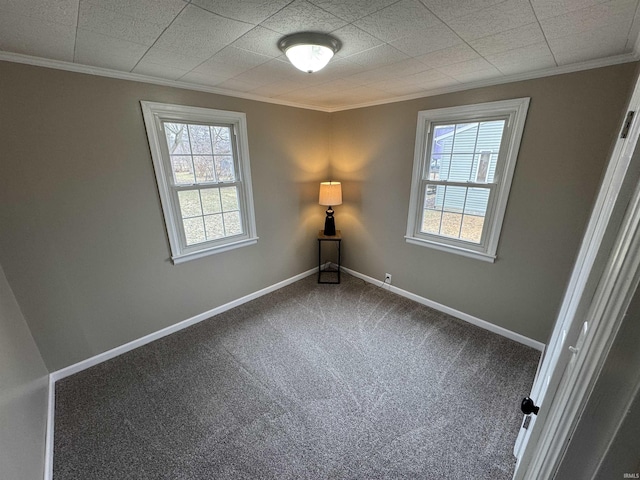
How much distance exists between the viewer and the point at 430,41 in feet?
4.57

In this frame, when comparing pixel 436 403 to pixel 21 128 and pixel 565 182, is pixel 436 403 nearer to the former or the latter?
pixel 565 182

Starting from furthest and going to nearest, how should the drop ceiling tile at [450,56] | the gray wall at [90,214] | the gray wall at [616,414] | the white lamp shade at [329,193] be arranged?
the white lamp shade at [329,193] → the gray wall at [90,214] → the drop ceiling tile at [450,56] → the gray wall at [616,414]

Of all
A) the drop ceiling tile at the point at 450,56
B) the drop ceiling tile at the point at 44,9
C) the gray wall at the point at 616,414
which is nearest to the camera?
the gray wall at the point at 616,414

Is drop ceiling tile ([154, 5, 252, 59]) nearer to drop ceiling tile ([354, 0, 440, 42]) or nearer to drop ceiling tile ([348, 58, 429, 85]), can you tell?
drop ceiling tile ([354, 0, 440, 42])

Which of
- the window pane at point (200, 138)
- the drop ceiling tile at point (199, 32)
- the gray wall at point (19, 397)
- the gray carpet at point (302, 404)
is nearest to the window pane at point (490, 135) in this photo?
the gray carpet at point (302, 404)

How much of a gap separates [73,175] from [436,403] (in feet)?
10.1

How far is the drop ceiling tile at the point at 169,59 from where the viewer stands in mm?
1543

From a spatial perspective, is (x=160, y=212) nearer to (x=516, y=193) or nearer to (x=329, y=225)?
(x=329, y=225)

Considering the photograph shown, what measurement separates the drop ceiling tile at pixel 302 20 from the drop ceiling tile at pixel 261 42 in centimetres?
6

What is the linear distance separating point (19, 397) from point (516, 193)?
359 cm

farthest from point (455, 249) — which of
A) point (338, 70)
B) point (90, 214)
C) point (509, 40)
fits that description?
point (90, 214)

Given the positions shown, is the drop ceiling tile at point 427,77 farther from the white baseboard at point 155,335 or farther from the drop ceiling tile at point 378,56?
the white baseboard at point 155,335

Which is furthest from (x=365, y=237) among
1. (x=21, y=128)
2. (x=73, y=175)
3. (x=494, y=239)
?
(x=21, y=128)

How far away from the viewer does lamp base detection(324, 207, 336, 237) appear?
11.4 feet
